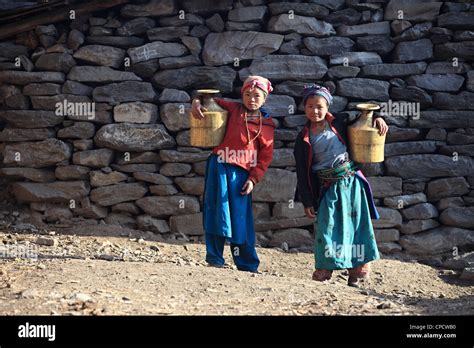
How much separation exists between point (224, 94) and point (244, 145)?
1.56m

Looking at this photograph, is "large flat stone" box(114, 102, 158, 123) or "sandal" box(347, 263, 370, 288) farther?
"large flat stone" box(114, 102, 158, 123)

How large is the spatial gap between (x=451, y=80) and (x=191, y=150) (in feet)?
8.75

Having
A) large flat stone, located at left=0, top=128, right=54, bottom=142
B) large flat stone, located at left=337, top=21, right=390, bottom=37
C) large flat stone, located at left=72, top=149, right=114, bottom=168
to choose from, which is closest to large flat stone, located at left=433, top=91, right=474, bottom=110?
large flat stone, located at left=337, top=21, right=390, bottom=37

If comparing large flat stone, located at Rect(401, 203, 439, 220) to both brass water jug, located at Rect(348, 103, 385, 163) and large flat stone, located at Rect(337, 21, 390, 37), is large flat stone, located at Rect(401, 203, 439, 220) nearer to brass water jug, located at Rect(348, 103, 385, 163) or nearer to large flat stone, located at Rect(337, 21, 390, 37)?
large flat stone, located at Rect(337, 21, 390, 37)

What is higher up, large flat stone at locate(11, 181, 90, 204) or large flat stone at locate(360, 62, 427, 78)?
large flat stone at locate(360, 62, 427, 78)

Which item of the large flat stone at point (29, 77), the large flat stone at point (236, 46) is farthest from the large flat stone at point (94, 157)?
the large flat stone at point (236, 46)

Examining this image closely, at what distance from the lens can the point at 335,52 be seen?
716 cm

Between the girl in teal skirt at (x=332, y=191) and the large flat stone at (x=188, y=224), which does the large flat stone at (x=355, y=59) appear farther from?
the large flat stone at (x=188, y=224)

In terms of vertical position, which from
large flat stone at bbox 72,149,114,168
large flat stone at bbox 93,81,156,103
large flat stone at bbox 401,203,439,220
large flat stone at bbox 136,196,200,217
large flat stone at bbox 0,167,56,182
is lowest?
large flat stone at bbox 401,203,439,220

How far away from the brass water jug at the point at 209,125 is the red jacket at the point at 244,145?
71 mm

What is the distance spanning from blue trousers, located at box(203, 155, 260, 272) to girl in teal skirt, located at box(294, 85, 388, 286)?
1.69 feet

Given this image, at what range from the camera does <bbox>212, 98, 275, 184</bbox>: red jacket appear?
5.70 m

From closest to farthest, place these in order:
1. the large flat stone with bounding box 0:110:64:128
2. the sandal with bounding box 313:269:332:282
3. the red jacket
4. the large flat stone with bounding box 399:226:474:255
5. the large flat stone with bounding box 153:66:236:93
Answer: the sandal with bounding box 313:269:332:282 → the red jacket → the large flat stone with bounding box 153:66:236:93 → the large flat stone with bounding box 0:110:64:128 → the large flat stone with bounding box 399:226:474:255

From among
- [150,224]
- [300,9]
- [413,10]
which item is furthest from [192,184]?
[413,10]
